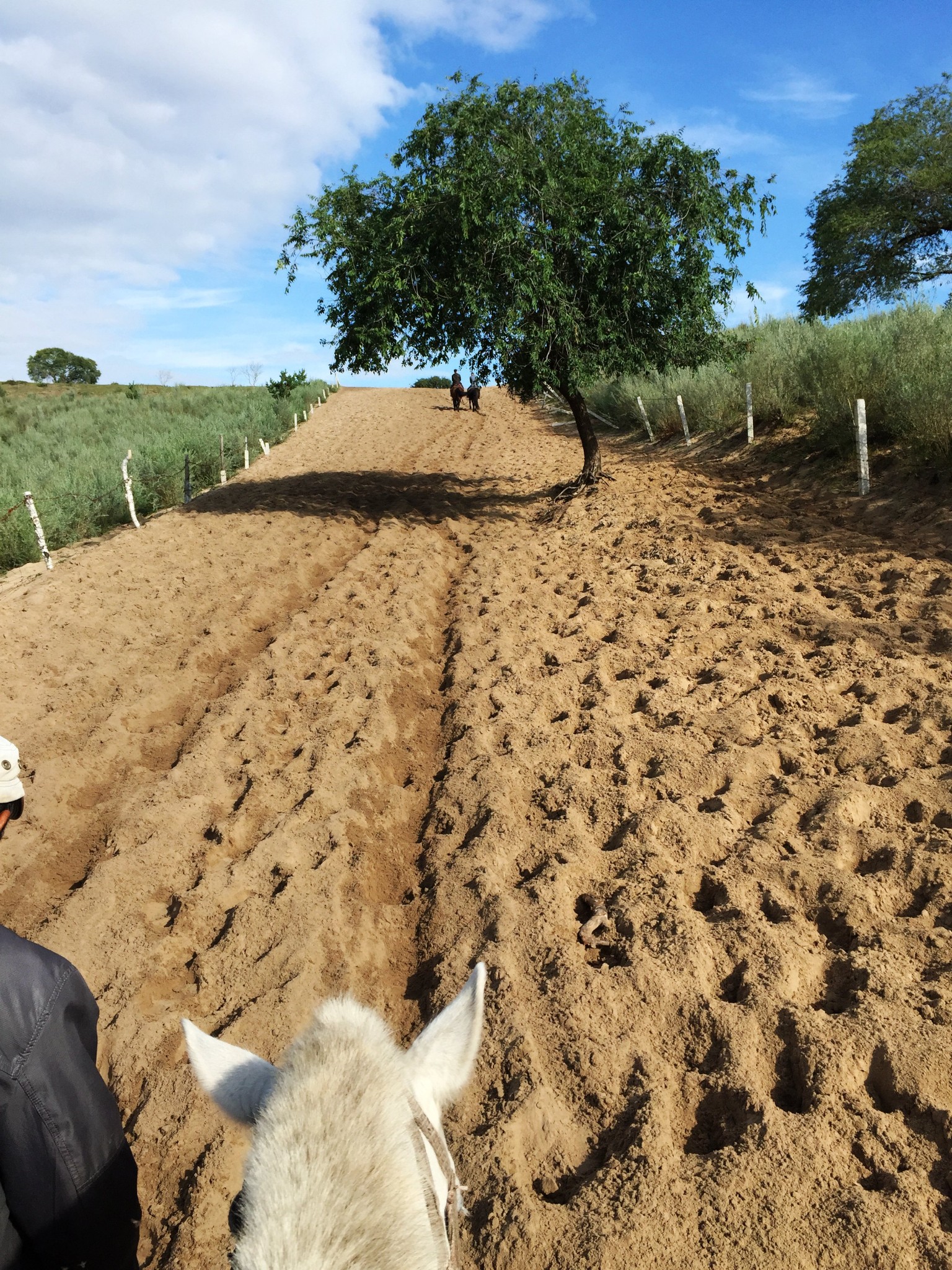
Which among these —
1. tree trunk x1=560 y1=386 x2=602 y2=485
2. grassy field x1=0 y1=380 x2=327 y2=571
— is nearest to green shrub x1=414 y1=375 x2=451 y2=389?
grassy field x1=0 y1=380 x2=327 y2=571

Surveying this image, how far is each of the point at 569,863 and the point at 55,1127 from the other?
9.33ft

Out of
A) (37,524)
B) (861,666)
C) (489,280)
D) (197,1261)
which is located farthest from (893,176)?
(197,1261)

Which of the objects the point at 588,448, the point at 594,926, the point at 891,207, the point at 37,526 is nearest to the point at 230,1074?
the point at 594,926

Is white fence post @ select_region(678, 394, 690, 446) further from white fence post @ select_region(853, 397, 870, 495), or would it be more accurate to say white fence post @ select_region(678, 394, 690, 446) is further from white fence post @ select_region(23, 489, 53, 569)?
white fence post @ select_region(23, 489, 53, 569)

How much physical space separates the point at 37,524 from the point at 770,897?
1151cm

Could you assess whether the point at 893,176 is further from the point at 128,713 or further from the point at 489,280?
the point at 128,713

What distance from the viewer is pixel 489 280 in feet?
35.5

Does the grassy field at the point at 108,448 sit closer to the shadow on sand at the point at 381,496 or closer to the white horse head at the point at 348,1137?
Answer: the shadow on sand at the point at 381,496

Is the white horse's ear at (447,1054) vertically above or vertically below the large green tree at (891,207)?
below

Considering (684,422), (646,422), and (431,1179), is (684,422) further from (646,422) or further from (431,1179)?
(431,1179)

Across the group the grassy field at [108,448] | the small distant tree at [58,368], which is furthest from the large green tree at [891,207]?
the small distant tree at [58,368]

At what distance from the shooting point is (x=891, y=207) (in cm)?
1867

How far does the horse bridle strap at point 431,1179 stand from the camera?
121cm

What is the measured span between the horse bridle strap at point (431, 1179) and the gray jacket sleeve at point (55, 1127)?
28.2 inches
